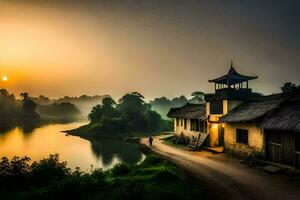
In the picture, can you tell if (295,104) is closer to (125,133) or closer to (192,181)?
(192,181)

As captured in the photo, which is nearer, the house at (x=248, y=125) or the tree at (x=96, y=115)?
the house at (x=248, y=125)

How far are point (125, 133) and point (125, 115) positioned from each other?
8.95 meters

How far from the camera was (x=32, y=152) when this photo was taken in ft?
166

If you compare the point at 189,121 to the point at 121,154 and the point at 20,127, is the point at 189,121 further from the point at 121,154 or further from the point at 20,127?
the point at 20,127

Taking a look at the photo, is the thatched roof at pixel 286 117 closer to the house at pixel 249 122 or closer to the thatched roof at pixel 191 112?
the house at pixel 249 122

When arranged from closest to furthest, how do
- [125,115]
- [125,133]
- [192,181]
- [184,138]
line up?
[192,181] < [184,138] < [125,133] < [125,115]

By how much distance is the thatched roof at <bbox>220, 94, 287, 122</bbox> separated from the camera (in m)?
25.0

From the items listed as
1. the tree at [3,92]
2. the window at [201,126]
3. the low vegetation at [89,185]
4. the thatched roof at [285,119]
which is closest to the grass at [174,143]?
the window at [201,126]

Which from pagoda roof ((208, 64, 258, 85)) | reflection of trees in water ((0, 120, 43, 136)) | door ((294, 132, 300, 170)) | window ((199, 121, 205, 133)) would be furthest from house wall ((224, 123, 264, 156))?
reflection of trees in water ((0, 120, 43, 136))

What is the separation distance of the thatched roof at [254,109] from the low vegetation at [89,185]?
1025cm

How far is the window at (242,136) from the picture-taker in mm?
26602

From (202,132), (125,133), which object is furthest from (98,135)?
(202,132)

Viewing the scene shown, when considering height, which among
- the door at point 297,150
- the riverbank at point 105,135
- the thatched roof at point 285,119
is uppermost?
the thatched roof at point 285,119

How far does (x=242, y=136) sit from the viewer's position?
89.0ft
